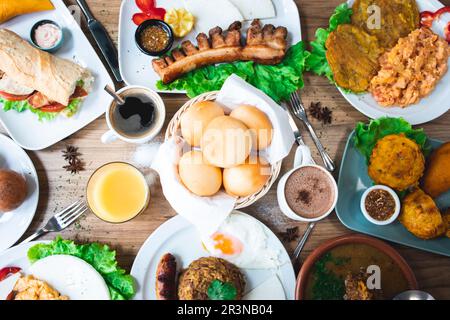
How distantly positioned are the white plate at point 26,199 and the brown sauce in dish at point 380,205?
1297 mm

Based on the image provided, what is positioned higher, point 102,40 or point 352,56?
point 102,40

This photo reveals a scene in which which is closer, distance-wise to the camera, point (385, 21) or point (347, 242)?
point (347, 242)

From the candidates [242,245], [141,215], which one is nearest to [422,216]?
[242,245]

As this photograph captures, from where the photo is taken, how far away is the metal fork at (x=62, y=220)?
182cm

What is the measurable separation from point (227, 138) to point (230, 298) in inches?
22.5

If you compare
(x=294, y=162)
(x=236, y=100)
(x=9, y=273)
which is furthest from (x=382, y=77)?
(x=9, y=273)

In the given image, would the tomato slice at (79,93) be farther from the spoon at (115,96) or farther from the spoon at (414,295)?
the spoon at (414,295)

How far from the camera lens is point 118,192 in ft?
6.02

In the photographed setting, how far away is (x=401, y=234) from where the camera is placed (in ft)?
6.14

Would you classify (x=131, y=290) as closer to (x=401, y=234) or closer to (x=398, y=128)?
(x=401, y=234)

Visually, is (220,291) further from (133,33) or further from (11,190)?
(133,33)

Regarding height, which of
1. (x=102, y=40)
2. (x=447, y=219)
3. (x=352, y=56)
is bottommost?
(x=447, y=219)

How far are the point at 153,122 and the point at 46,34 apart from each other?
0.59 metres

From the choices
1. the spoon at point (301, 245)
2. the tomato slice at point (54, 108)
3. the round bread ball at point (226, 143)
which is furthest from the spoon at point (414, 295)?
the tomato slice at point (54, 108)
